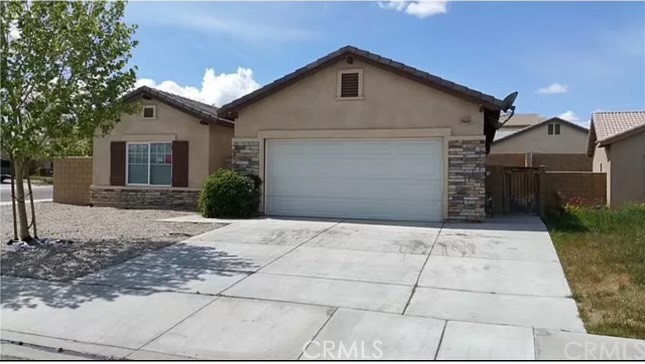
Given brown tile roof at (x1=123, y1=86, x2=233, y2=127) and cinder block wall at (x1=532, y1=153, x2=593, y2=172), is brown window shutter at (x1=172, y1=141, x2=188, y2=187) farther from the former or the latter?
cinder block wall at (x1=532, y1=153, x2=593, y2=172)

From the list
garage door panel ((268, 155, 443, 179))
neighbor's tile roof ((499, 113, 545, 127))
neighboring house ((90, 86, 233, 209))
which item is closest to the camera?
garage door panel ((268, 155, 443, 179))

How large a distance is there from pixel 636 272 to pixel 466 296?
8.98 ft

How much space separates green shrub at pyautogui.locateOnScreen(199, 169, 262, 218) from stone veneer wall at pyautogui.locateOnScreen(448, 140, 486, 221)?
5392mm

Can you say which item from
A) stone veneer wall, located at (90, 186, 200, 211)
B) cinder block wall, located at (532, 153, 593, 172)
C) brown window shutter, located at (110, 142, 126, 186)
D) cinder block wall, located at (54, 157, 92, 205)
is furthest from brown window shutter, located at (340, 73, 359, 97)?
cinder block wall, located at (532, 153, 593, 172)

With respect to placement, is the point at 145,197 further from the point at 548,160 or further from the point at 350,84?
the point at 548,160

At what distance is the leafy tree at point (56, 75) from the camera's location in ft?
27.9

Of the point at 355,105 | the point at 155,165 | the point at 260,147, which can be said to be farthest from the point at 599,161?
the point at 155,165

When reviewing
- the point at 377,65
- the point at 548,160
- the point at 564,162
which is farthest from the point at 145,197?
the point at 564,162

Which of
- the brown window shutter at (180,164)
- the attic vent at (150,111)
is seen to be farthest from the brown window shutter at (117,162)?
the brown window shutter at (180,164)

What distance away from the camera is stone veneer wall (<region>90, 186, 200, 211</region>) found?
640 inches

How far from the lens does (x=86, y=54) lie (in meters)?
8.96

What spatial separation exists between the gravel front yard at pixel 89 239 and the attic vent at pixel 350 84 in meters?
4.97

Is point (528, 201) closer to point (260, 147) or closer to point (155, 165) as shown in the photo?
point (260, 147)

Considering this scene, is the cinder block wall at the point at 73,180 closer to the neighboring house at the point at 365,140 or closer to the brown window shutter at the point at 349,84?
the neighboring house at the point at 365,140
